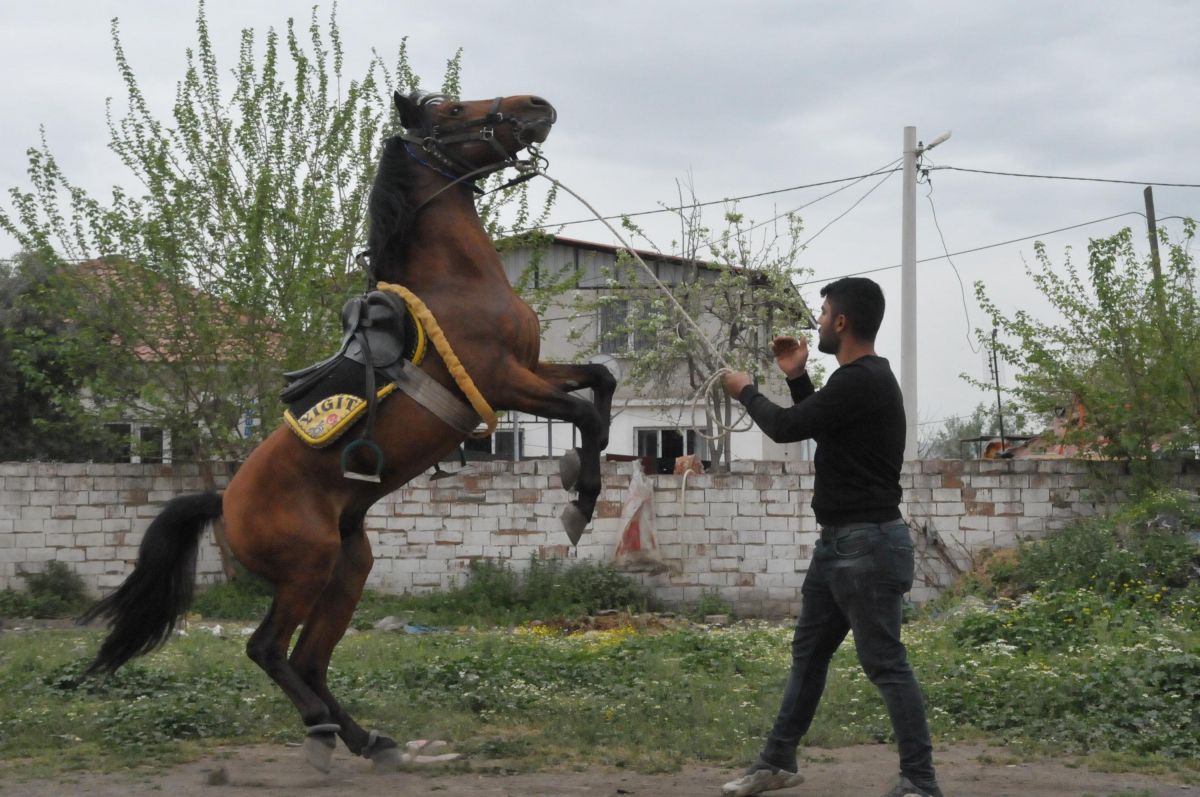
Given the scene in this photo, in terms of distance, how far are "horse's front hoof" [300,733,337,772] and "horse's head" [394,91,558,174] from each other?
265 cm

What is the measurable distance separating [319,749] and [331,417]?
4.75 feet

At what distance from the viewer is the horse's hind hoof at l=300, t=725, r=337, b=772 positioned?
5438mm

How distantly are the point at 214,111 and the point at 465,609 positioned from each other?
648 centimetres

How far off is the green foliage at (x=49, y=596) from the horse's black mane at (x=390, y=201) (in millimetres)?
9373

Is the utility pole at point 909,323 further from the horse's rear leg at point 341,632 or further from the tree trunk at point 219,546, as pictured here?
the horse's rear leg at point 341,632

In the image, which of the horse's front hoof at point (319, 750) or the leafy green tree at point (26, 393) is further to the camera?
the leafy green tree at point (26, 393)

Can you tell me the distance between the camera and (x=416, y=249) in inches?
226

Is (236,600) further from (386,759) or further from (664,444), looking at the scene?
(664,444)

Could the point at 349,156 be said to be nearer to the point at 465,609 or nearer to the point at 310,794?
the point at 465,609

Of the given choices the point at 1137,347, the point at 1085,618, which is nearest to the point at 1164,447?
the point at 1137,347

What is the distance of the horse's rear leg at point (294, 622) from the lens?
5.56 m

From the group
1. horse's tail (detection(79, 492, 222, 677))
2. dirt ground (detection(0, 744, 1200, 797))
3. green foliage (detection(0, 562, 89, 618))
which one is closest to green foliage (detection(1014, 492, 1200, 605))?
dirt ground (detection(0, 744, 1200, 797))

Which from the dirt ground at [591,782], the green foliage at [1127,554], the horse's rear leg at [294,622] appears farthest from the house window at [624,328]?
the dirt ground at [591,782]

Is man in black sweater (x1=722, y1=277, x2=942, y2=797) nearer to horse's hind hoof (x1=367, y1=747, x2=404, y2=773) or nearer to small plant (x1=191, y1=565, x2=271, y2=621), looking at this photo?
horse's hind hoof (x1=367, y1=747, x2=404, y2=773)
